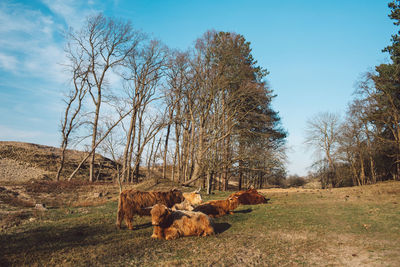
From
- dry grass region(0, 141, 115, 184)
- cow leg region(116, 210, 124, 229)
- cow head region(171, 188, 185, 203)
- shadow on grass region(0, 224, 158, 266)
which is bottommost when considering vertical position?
shadow on grass region(0, 224, 158, 266)

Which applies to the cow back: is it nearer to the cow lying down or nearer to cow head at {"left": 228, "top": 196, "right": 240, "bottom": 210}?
the cow lying down

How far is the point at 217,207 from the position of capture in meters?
10.5

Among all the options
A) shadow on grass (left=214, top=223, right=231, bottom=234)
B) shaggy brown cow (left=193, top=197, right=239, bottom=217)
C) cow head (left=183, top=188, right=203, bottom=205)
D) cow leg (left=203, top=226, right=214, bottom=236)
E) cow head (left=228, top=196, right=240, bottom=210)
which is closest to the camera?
cow leg (left=203, top=226, right=214, bottom=236)

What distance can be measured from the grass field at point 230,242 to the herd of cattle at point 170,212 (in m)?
0.33

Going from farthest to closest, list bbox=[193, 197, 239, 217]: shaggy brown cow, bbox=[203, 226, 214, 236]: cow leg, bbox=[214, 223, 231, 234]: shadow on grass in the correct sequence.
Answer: bbox=[193, 197, 239, 217]: shaggy brown cow → bbox=[214, 223, 231, 234]: shadow on grass → bbox=[203, 226, 214, 236]: cow leg

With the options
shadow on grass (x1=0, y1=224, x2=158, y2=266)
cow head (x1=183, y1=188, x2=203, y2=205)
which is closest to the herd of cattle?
shadow on grass (x1=0, y1=224, x2=158, y2=266)

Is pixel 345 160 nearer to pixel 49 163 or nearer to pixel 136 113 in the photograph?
pixel 136 113

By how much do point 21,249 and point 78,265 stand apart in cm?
189

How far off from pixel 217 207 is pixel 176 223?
3324 millimetres

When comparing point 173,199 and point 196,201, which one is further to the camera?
point 196,201

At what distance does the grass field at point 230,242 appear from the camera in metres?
5.54

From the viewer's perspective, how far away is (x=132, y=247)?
6.42 m

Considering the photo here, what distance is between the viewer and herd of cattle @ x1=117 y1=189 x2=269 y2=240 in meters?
7.31

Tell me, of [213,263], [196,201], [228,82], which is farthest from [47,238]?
[228,82]
